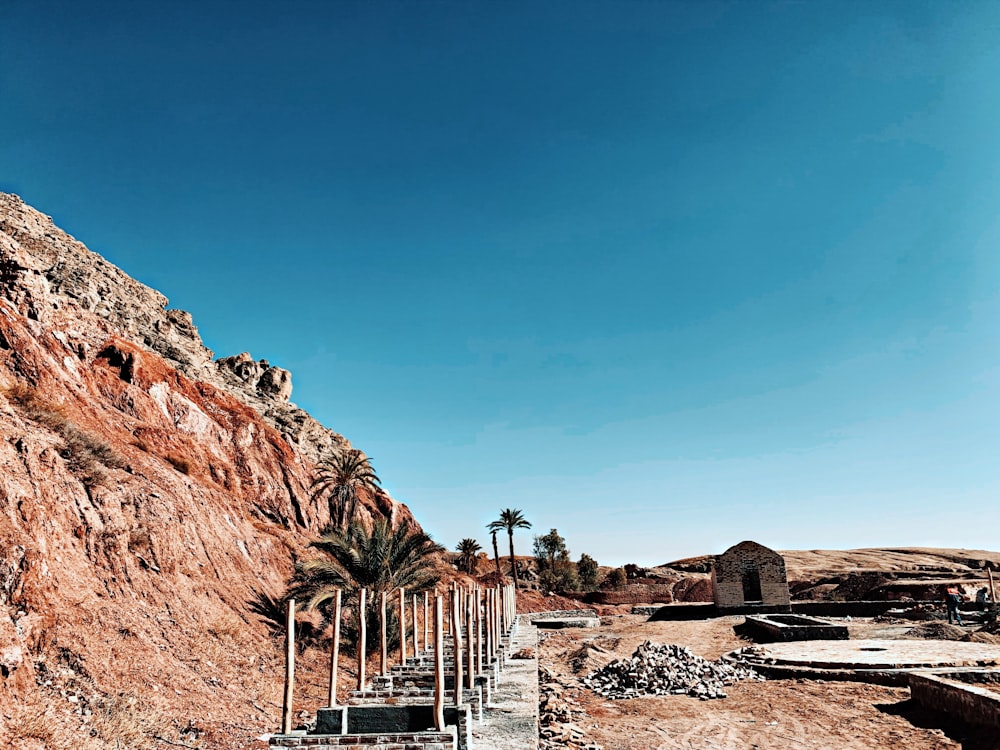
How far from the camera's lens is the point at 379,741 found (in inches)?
277

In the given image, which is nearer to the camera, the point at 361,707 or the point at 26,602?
the point at 361,707

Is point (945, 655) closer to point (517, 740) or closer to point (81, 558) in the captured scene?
point (517, 740)

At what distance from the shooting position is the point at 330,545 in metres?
21.2

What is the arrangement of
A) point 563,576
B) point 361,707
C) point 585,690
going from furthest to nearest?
point 563,576, point 585,690, point 361,707

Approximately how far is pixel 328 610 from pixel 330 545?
2.13 m

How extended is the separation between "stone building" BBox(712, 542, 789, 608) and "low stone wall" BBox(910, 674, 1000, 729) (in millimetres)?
22809

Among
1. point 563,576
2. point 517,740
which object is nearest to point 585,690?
point 517,740

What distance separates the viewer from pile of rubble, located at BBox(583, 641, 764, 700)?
611 inches

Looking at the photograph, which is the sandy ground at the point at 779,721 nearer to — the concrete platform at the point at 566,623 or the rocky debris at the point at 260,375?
the concrete platform at the point at 566,623

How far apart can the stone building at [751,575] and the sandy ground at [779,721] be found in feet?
65.7

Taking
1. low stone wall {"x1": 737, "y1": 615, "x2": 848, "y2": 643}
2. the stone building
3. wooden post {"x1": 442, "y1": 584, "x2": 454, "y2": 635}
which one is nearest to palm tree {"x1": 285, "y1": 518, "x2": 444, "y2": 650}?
wooden post {"x1": 442, "y1": 584, "x2": 454, "y2": 635}

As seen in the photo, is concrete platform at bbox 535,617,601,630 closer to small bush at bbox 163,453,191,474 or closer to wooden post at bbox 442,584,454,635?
wooden post at bbox 442,584,454,635

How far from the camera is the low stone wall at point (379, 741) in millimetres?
6855

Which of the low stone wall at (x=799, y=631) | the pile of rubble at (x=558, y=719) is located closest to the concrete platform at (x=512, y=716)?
the pile of rubble at (x=558, y=719)
